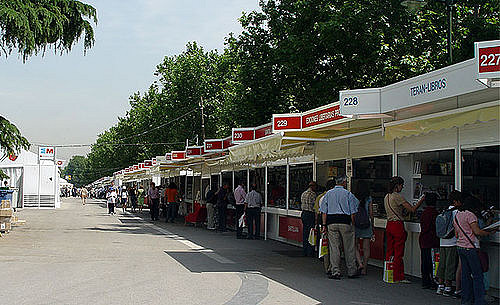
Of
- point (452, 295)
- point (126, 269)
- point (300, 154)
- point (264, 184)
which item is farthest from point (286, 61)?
point (452, 295)

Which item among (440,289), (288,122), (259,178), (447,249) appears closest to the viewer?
(447,249)

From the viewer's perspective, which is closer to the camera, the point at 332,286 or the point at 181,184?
the point at 332,286

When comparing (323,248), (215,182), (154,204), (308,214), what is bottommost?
(323,248)

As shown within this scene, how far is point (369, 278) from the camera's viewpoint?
11.7 metres

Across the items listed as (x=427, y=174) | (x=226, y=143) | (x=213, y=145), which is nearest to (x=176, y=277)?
(x=427, y=174)

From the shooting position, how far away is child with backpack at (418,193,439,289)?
10.3 m

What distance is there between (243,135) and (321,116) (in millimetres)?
7269

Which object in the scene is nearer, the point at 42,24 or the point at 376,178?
the point at 376,178

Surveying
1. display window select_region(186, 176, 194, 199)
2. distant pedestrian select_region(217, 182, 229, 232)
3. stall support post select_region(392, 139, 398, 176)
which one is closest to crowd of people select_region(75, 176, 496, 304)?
stall support post select_region(392, 139, 398, 176)

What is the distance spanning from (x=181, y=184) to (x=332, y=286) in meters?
27.3

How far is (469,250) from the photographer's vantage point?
28.5 ft

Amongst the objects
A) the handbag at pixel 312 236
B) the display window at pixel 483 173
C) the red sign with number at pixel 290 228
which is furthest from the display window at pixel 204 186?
the display window at pixel 483 173

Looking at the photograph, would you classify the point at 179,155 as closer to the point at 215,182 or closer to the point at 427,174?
the point at 215,182

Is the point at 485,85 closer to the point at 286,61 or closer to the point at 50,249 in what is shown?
the point at 50,249
